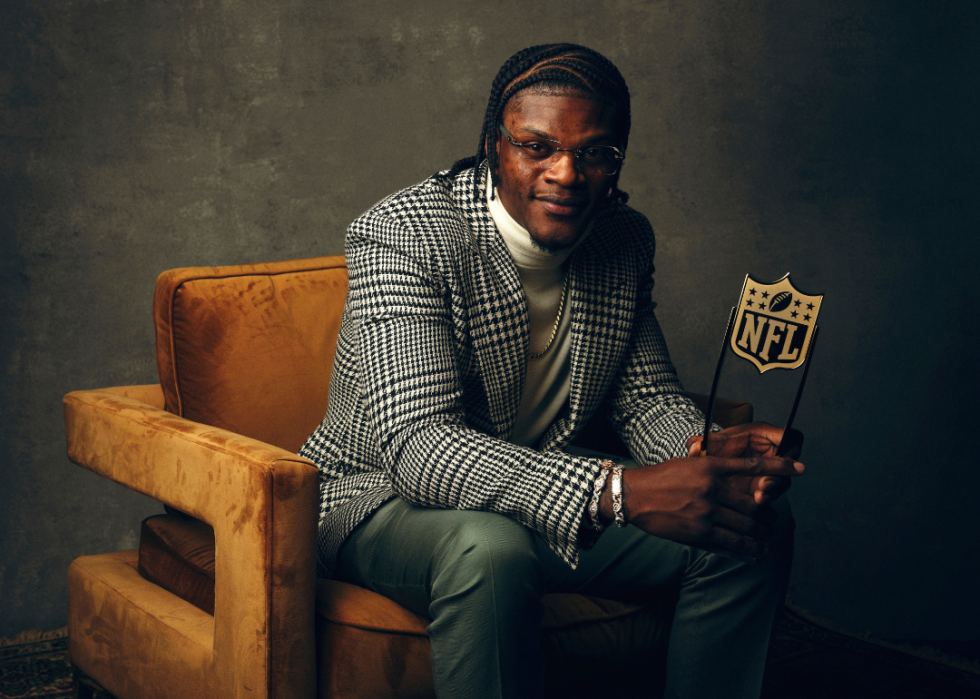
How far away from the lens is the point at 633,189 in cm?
260

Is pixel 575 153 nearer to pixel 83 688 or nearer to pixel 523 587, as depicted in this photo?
pixel 523 587

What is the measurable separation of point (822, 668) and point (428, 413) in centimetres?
165

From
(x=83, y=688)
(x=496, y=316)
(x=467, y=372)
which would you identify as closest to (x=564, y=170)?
(x=496, y=316)

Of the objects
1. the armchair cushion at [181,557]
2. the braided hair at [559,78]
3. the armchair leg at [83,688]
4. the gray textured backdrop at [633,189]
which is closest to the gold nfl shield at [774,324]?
the braided hair at [559,78]

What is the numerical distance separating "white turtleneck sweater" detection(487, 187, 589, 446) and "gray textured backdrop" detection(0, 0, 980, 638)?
104 cm

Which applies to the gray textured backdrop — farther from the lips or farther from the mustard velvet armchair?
the lips

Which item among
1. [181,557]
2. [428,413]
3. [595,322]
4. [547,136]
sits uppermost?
[547,136]

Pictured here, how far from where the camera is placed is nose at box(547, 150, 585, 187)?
4.74 ft

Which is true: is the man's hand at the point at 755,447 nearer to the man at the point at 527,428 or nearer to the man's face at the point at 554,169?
the man at the point at 527,428

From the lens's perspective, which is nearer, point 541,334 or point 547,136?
point 547,136

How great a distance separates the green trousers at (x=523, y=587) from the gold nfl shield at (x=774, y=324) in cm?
39

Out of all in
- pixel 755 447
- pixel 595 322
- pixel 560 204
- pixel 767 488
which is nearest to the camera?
pixel 767 488

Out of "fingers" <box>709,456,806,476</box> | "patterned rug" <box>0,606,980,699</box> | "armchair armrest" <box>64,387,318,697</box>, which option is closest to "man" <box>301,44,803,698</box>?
"fingers" <box>709,456,806,476</box>

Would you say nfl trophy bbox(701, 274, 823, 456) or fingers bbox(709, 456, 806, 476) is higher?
nfl trophy bbox(701, 274, 823, 456)
